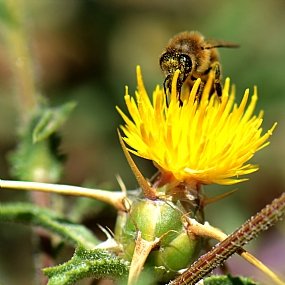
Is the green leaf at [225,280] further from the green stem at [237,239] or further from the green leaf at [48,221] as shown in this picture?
the green leaf at [48,221]

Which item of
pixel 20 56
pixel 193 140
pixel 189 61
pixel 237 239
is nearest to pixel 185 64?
pixel 189 61

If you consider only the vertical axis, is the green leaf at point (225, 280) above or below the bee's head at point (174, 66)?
below

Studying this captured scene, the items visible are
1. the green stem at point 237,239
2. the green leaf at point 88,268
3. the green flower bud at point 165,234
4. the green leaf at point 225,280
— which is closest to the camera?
the green stem at point 237,239

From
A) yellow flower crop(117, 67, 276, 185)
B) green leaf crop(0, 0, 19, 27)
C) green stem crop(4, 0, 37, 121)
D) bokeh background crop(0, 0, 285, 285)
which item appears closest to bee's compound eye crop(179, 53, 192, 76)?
yellow flower crop(117, 67, 276, 185)

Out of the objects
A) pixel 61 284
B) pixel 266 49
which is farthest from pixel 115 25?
pixel 61 284

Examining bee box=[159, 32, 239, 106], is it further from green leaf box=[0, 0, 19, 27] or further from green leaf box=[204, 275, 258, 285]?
green leaf box=[0, 0, 19, 27]

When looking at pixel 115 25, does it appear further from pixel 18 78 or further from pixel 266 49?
pixel 18 78

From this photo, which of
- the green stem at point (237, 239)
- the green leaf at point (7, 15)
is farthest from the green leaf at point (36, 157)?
the green stem at point (237, 239)
